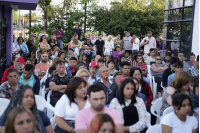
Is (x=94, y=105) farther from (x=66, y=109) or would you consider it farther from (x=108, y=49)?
(x=108, y=49)

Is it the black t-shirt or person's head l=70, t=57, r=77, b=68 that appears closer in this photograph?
person's head l=70, t=57, r=77, b=68

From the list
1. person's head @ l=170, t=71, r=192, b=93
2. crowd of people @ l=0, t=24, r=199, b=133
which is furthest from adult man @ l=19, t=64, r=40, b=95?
person's head @ l=170, t=71, r=192, b=93

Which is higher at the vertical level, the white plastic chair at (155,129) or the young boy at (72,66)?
the young boy at (72,66)

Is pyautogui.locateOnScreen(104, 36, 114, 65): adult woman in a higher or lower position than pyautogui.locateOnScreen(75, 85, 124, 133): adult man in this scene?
higher

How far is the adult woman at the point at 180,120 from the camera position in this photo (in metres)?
3.24

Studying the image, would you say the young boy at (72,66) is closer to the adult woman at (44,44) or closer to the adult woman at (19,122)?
the adult woman at (44,44)

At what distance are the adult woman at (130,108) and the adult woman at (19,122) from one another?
5.14ft

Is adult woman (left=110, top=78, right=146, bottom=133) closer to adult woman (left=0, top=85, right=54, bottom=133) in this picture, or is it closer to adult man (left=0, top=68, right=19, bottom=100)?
adult woman (left=0, top=85, right=54, bottom=133)

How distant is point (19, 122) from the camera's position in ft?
8.10

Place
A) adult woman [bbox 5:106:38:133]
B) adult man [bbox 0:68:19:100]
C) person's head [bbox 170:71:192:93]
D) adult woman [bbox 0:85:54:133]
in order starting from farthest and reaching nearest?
1. adult man [bbox 0:68:19:100]
2. person's head [bbox 170:71:192:93]
3. adult woman [bbox 0:85:54:133]
4. adult woman [bbox 5:106:38:133]

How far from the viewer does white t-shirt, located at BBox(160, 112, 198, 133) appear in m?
3.25

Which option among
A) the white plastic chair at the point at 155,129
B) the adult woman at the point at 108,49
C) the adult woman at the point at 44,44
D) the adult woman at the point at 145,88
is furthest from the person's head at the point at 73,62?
the adult woman at the point at 108,49

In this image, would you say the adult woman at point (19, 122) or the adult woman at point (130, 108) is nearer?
the adult woman at point (19, 122)

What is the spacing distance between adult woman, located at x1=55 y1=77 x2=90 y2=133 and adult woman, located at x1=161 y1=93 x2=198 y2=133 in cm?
116
